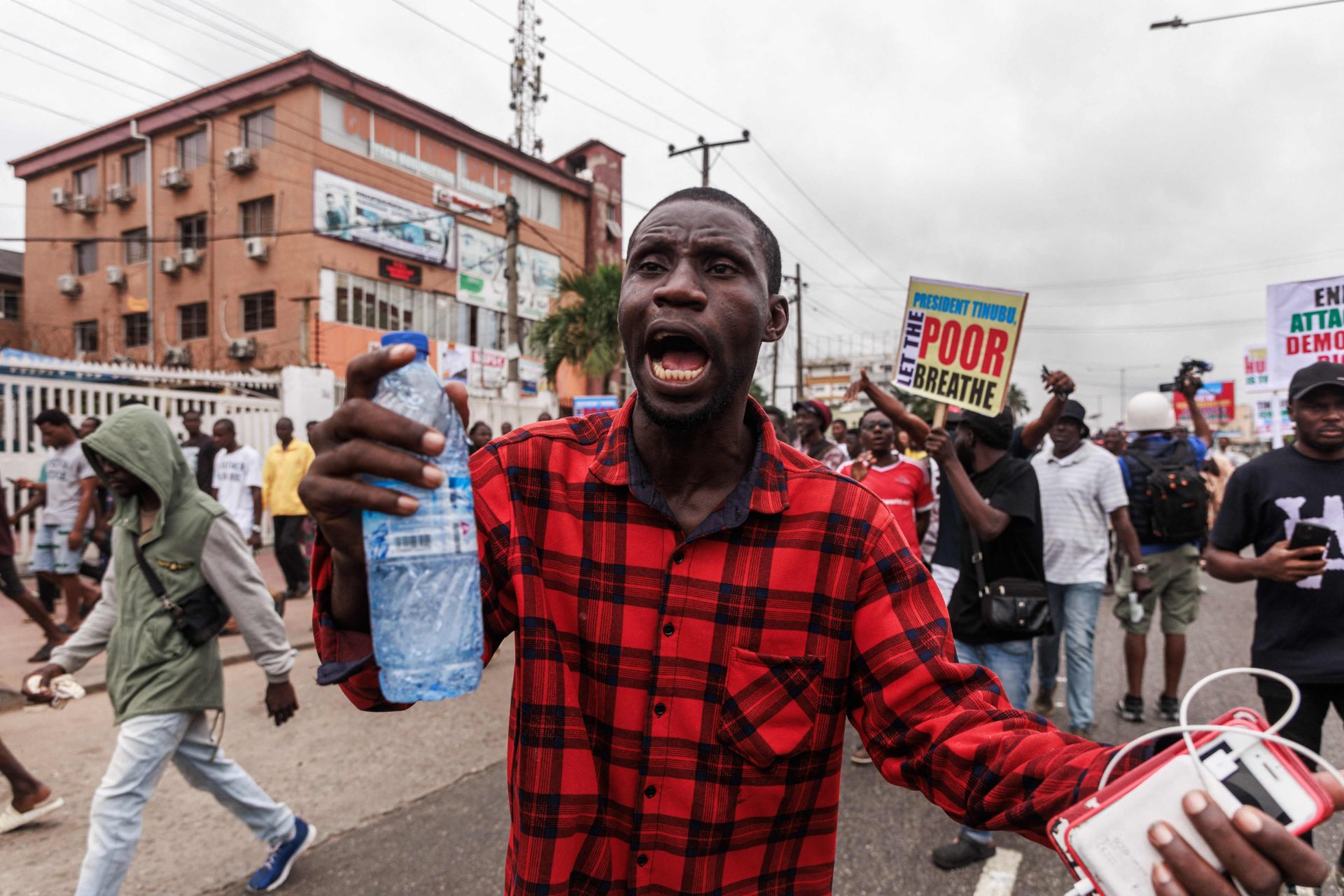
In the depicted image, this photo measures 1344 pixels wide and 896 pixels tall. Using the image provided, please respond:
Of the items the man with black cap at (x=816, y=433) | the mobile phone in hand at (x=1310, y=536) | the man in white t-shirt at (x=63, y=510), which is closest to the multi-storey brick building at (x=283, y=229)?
the man in white t-shirt at (x=63, y=510)

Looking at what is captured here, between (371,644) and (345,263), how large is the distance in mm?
25162

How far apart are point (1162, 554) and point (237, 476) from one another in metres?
8.30

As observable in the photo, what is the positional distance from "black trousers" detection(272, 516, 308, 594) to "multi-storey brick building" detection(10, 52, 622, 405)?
15.8 metres

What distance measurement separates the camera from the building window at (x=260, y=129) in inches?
945

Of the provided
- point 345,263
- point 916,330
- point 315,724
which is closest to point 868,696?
point 916,330

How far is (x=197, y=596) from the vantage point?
3.26 m

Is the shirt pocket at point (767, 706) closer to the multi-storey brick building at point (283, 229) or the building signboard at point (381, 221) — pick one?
the multi-storey brick building at point (283, 229)

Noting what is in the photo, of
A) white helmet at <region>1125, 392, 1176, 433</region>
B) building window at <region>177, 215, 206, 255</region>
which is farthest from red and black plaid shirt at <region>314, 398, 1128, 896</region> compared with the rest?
building window at <region>177, 215, 206, 255</region>

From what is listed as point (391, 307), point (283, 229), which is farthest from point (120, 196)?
point (391, 307)

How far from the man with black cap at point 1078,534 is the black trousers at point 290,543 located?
7.15 meters

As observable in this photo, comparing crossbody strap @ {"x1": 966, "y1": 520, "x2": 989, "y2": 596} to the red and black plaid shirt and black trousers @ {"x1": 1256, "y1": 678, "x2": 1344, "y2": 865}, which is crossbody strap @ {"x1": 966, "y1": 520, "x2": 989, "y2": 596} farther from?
the red and black plaid shirt

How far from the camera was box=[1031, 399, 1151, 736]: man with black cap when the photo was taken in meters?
4.89

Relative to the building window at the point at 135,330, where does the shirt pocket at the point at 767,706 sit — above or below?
below

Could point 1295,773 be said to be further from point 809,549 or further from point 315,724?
point 315,724
